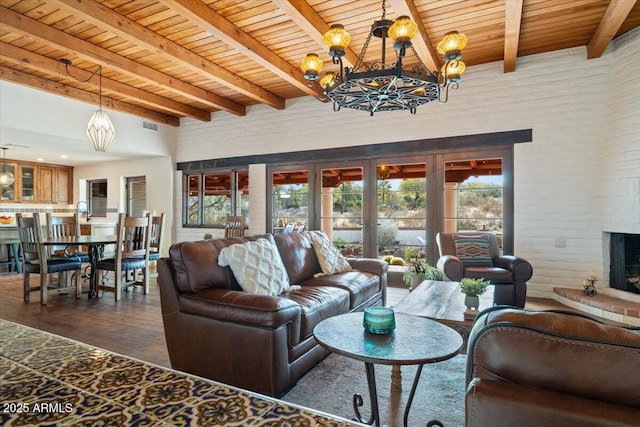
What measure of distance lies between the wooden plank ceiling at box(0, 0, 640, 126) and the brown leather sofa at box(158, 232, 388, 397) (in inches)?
96.6

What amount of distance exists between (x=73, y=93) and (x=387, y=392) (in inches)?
253

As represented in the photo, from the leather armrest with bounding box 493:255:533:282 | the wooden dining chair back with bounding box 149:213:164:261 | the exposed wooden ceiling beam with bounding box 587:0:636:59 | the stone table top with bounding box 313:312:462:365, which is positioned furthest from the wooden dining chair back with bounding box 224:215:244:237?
the exposed wooden ceiling beam with bounding box 587:0:636:59

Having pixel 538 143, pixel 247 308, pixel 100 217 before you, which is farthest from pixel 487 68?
pixel 100 217

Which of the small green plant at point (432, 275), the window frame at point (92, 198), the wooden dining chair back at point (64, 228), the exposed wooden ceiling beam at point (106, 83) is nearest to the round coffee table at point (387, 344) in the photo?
the small green plant at point (432, 275)

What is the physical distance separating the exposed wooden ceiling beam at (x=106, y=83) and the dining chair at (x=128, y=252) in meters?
2.29

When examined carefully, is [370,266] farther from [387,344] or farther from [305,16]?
[305,16]

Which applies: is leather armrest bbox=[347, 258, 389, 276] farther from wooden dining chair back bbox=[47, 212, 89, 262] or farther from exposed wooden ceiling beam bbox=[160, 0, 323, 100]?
wooden dining chair back bbox=[47, 212, 89, 262]

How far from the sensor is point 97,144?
522 cm

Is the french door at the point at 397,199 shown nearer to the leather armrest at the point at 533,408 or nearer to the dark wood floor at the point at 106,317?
the dark wood floor at the point at 106,317

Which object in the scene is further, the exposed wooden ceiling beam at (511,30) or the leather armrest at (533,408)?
the exposed wooden ceiling beam at (511,30)

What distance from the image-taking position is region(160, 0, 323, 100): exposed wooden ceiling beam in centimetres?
340

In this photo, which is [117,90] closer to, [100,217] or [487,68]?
[100,217]

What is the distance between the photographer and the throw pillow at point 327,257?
3750 millimetres

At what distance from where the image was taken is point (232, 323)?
2178 mm
